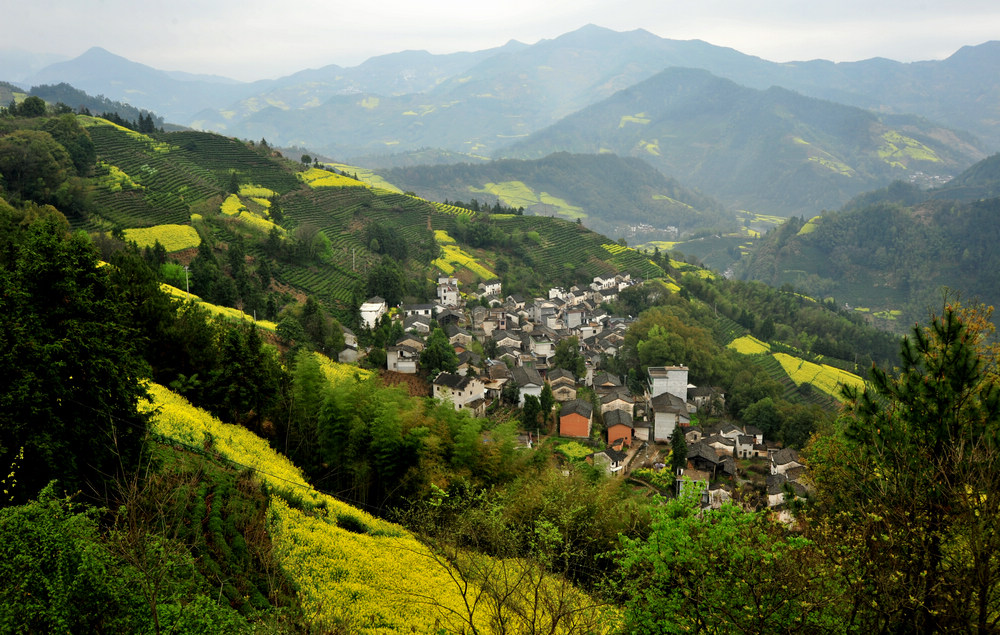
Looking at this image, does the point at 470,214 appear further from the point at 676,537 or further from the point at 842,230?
the point at 842,230

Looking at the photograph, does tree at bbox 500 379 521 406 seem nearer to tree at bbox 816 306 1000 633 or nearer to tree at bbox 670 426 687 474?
tree at bbox 670 426 687 474

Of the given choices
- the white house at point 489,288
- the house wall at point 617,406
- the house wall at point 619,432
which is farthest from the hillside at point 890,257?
the house wall at point 619,432

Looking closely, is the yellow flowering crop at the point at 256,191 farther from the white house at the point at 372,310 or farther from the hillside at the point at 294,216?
the white house at the point at 372,310

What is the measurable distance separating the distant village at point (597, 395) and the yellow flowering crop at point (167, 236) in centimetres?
1138

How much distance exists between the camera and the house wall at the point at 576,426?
28.6 meters

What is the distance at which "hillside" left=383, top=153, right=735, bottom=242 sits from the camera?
15350 cm

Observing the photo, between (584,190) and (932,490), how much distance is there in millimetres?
173529

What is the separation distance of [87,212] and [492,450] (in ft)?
109

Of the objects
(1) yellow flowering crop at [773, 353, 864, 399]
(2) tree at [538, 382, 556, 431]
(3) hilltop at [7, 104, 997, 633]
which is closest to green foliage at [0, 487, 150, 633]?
(3) hilltop at [7, 104, 997, 633]

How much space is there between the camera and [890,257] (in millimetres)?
111812

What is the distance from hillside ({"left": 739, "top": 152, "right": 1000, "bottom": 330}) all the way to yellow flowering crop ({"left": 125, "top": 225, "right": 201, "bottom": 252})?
95.0 m

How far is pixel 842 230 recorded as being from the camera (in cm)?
11950

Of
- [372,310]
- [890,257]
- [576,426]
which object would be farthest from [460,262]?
[890,257]

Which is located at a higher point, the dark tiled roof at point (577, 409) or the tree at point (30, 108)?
the tree at point (30, 108)
